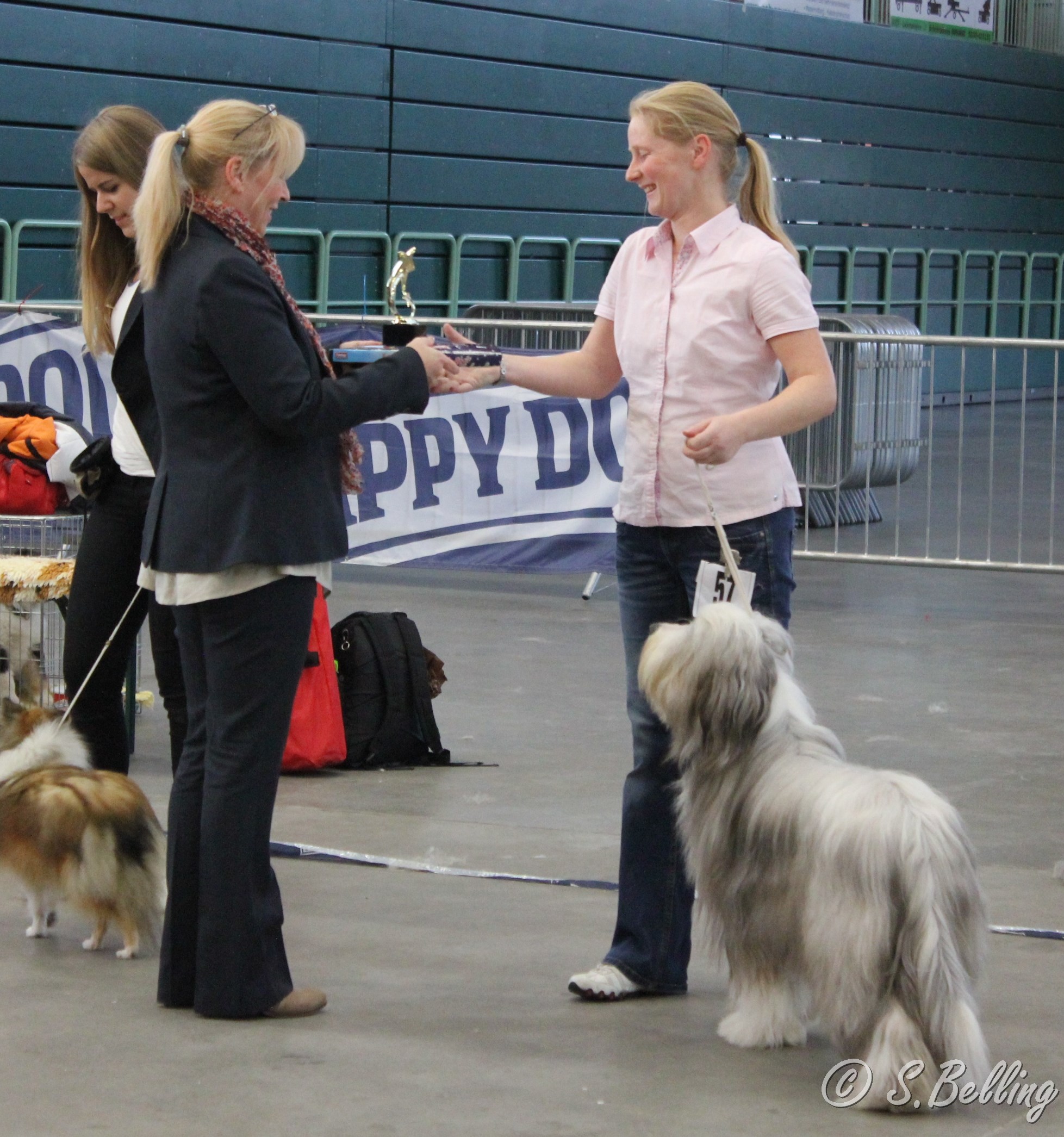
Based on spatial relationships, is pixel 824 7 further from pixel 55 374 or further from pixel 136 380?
pixel 136 380

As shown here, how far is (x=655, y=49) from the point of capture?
16.8 m

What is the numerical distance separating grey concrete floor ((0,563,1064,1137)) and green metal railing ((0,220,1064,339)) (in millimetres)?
4583


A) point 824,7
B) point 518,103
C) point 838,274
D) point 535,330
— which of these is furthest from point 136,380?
point 824,7

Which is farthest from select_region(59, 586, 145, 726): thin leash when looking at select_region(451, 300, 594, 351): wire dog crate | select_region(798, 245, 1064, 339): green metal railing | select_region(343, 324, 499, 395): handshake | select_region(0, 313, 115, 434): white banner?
select_region(798, 245, 1064, 339): green metal railing

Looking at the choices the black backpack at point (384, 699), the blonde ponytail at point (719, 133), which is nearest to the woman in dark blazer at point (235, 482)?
the blonde ponytail at point (719, 133)

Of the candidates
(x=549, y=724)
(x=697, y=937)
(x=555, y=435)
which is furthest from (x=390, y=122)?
(x=697, y=937)

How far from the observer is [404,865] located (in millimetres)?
4449

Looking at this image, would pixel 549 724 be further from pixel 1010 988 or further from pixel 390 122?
pixel 390 122

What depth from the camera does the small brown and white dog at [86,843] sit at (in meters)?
3.68

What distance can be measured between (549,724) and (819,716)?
94 centimetres

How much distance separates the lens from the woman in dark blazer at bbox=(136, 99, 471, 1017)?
3.11 m

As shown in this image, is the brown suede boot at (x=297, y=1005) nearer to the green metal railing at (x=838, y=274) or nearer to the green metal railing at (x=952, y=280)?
the green metal railing at (x=838, y=274)

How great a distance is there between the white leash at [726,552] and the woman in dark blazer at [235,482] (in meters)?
0.54

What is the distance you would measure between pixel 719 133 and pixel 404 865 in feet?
6.59
